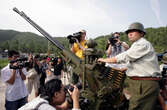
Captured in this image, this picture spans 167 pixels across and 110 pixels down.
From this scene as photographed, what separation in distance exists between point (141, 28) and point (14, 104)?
3318 millimetres

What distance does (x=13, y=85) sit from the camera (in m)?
3.23

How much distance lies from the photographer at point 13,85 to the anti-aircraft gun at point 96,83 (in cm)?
133

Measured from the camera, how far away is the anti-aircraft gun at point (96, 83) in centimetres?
285

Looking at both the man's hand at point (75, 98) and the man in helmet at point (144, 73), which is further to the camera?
the man in helmet at point (144, 73)

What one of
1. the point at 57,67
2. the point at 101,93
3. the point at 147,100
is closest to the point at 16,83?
the point at 101,93

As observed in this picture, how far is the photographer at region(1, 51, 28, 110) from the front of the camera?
3082 millimetres

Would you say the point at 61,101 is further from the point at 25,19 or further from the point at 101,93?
the point at 25,19

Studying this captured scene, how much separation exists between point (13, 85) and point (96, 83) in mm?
2023

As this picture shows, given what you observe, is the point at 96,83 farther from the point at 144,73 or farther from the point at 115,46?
the point at 115,46

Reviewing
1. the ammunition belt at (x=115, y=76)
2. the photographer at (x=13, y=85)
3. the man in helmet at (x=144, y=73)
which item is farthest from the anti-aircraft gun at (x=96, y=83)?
the photographer at (x=13, y=85)

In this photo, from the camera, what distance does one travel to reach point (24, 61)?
10.4 feet

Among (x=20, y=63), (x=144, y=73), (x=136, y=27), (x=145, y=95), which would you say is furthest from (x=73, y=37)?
(x=145, y=95)

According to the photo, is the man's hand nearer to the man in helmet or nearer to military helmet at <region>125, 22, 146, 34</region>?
the man in helmet

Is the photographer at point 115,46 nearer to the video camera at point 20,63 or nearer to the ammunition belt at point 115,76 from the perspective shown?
the ammunition belt at point 115,76
